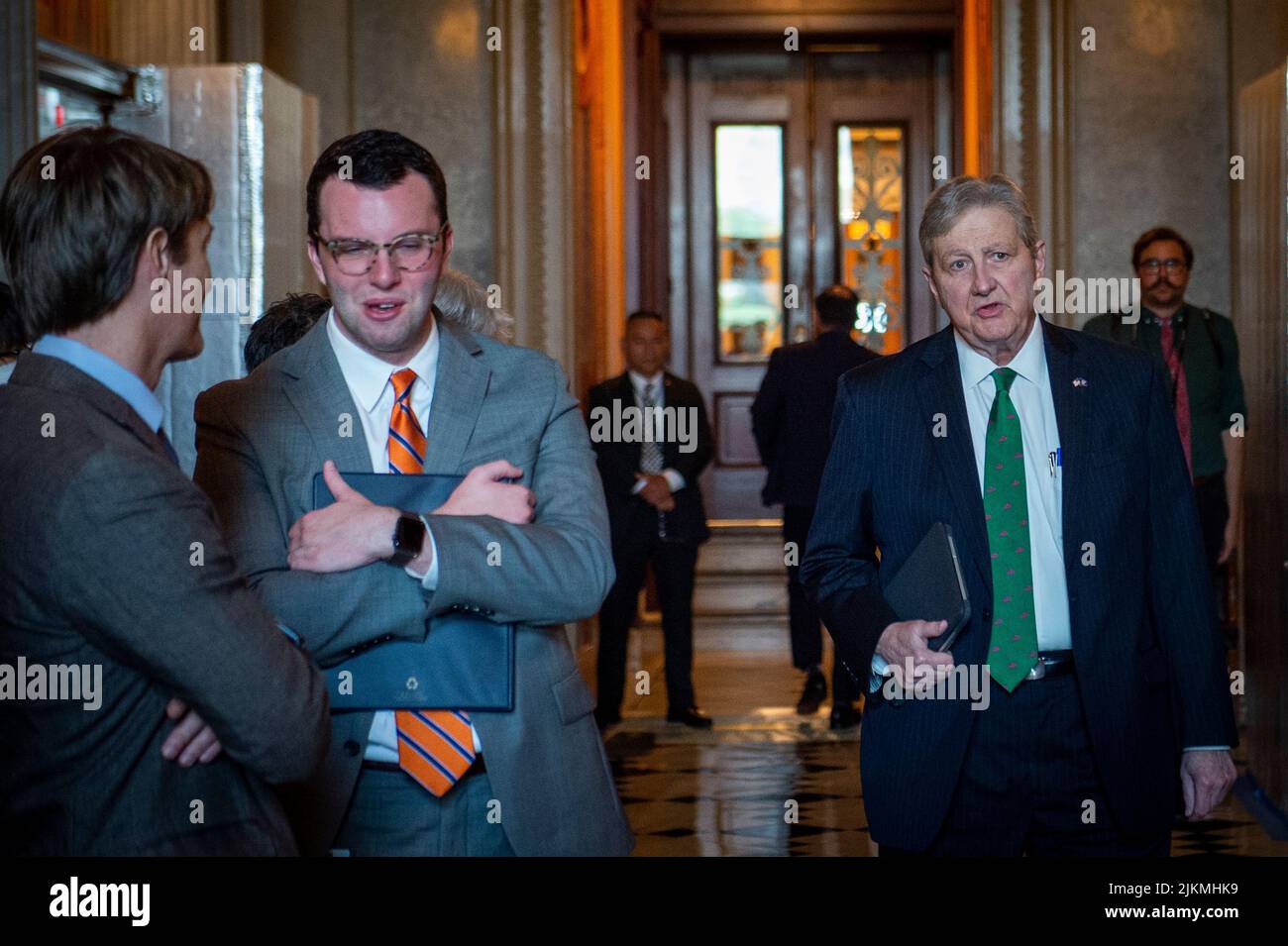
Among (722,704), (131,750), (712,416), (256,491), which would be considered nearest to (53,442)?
(131,750)

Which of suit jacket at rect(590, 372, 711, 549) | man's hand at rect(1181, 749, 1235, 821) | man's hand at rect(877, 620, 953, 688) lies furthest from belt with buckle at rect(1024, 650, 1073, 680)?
suit jacket at rect(590, 372, 711, 549)

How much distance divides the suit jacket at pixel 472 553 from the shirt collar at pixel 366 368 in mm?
17

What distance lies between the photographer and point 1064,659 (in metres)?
2.32

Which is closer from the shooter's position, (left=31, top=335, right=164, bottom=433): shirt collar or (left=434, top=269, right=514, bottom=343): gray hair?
(left=31, top=335, right=164, bottom=433): shirt collar

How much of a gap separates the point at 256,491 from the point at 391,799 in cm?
44

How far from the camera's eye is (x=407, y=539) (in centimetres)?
198

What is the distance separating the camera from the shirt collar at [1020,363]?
2.45 m

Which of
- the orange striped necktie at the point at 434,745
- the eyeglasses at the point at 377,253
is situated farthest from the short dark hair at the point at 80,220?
the orange striped necktie at the point at 434,745

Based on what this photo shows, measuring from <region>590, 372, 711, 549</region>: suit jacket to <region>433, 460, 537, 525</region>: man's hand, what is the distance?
4.88 m

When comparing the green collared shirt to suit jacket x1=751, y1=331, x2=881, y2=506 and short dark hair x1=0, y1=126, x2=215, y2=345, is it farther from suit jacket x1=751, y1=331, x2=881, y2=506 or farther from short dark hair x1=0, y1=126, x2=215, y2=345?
short dark hair x1=0, y1=126, x2=215, y2=345

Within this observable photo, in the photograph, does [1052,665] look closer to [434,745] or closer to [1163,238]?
[434,745]

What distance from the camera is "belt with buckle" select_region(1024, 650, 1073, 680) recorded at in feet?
7.59

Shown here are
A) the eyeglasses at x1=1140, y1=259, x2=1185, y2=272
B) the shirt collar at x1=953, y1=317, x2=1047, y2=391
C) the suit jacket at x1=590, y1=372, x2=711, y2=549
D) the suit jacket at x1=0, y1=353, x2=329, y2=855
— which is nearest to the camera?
the suit jacket at x1=0, y1=353, x2=329, y2=855

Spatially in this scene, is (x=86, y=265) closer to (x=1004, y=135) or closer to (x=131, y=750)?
(x=131, y=750)
